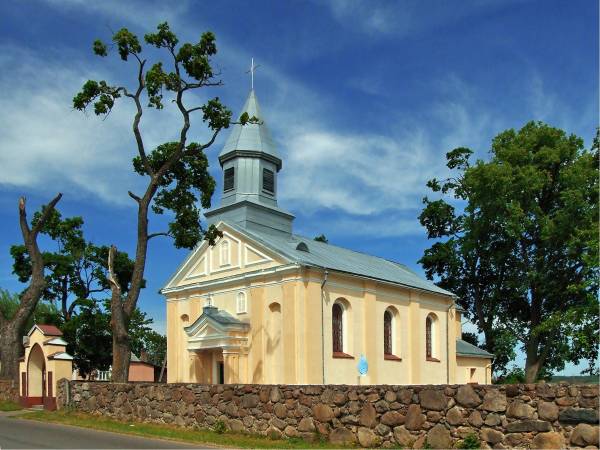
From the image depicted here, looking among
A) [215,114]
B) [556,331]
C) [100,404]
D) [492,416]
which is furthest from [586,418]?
[556,331]

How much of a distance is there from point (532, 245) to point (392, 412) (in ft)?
93.9

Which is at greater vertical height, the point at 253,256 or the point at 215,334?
the point at 253,256

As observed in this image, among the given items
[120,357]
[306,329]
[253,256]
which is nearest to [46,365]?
[120,357]

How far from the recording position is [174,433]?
16.3 meters

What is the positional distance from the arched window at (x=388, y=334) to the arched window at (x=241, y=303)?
6906mm

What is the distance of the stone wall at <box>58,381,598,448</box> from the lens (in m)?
11.1

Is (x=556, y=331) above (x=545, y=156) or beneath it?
beneath

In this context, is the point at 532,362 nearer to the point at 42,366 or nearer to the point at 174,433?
the point at 42,366

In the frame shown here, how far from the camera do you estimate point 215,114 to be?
23438 mm

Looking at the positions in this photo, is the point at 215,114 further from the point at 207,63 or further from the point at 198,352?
the point at 198,352

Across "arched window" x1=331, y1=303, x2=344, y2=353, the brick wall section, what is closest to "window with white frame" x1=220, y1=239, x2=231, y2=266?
"arched window" x1=331, y1=303, x2=344, y2=353

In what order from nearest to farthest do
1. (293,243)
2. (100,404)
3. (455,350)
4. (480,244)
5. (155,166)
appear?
1. (100,404)
2. (155,166)
3. (293,243)
4. (455,350)
5. (480,244)

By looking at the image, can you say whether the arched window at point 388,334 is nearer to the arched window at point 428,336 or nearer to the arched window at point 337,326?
the arched window at point 337,326

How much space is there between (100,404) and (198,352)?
932 cm
